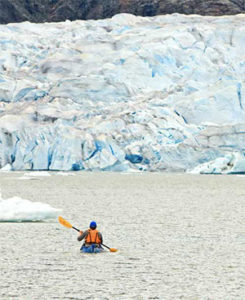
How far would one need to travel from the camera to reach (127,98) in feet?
141

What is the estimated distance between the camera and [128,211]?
2080 cm

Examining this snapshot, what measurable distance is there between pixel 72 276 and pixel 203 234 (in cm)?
522

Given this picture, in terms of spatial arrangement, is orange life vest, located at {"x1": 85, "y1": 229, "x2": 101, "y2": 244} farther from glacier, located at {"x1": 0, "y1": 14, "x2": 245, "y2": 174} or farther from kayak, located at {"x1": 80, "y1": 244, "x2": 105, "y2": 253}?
glacier, located at {"x1": 0, "y1": 14, "x2": 245, "y2": 174}

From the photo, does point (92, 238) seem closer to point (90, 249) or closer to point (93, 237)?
point (93, 237)

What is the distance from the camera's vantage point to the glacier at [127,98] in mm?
37406

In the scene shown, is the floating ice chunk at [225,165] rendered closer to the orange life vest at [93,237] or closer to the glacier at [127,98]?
the glacier at [127,98]

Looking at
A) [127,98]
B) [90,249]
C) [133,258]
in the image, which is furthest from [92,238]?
[127,98]

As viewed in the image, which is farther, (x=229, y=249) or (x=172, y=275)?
(x=229, y=249)

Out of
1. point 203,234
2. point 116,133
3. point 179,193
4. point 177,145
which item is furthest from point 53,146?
point 203,234

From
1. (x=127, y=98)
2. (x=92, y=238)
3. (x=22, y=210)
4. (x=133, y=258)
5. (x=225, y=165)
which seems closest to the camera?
(x=133, y=258)

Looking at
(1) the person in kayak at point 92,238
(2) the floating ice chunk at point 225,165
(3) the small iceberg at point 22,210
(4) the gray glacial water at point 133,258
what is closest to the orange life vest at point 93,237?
(1) the person in kayak at point 92,238

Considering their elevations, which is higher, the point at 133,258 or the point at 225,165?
the point at 225,165

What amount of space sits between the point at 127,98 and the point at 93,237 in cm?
3121

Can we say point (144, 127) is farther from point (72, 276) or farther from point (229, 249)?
point (72, 276)
